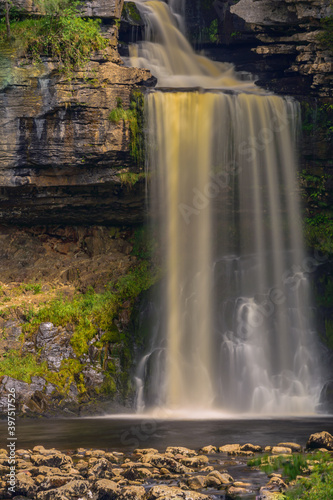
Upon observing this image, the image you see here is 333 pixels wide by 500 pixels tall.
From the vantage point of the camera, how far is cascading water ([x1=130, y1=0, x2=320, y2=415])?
1933cm

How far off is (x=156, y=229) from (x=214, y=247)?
79.2 inches

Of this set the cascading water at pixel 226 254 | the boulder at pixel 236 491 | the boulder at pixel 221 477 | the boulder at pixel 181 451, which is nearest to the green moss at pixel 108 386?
the cascading water at pixel 226 254

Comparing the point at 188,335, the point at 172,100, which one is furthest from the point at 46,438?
the point at 172,100

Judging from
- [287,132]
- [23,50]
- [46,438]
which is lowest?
[46,438]

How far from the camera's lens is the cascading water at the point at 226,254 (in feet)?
63.4

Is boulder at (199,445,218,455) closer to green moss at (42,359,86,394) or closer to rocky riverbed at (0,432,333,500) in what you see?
rocky riverbed at (0,432,333,500)

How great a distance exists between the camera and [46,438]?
14.1 metres

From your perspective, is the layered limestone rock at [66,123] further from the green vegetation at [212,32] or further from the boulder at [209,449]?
the boulder at [209,449]

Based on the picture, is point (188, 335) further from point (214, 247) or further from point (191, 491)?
point (191, 491)

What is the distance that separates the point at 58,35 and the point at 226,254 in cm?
855

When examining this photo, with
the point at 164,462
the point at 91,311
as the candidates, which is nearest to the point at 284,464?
the point at 164,462

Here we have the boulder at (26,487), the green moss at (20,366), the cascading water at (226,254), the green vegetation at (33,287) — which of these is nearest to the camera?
the boulder at (26,487)

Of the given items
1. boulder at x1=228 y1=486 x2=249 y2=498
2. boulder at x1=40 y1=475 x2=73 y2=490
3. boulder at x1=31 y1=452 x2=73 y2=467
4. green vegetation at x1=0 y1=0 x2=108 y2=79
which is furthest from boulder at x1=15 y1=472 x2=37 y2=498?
green vegetation at x1=0 y1=0 x2=108 y2=79

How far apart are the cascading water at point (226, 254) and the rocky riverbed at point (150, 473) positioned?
6624mm
